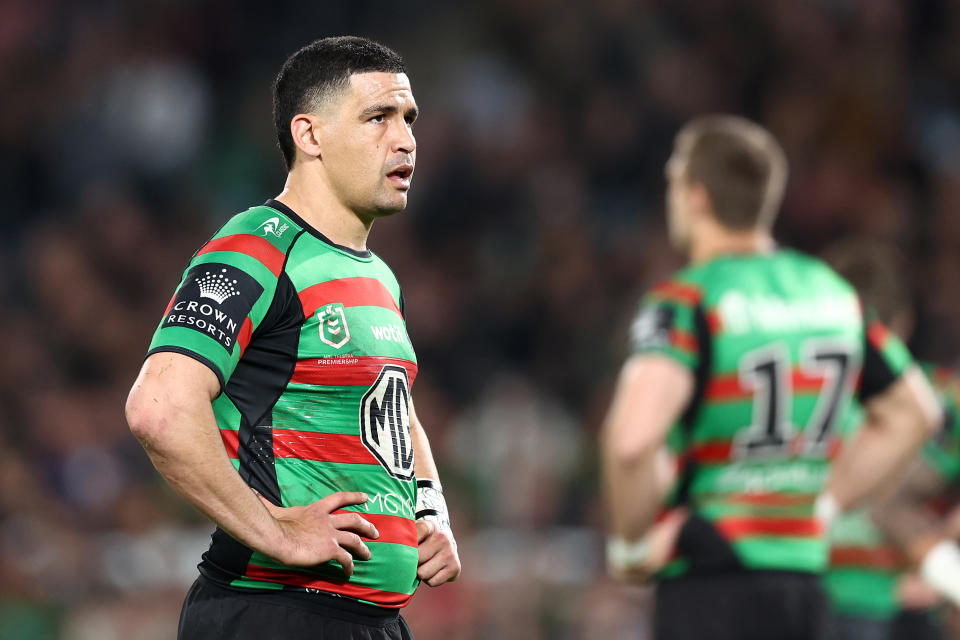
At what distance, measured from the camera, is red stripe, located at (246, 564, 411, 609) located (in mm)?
3281

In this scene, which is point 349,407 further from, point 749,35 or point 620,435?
point 749,35

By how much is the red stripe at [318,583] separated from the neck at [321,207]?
2.65ft

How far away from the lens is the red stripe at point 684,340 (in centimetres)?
485

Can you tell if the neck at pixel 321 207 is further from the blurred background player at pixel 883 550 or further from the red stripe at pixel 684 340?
the blurred background player at pixel 883 550

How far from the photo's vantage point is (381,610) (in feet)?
11.2

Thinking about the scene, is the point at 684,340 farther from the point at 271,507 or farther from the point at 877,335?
the point at 271,507

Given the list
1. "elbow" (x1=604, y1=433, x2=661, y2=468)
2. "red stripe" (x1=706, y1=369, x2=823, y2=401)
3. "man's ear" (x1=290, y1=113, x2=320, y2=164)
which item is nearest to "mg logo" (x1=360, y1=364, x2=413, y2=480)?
"man's ear" (x1=290, y1=113, x2=320, y2=164)

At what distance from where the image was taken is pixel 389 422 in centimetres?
345

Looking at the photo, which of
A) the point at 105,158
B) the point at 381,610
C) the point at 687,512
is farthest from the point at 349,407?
the point at 105,158

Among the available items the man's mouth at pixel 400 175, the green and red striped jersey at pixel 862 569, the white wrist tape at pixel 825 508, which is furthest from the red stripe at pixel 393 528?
the green and red striped jersey at pixel 862 569

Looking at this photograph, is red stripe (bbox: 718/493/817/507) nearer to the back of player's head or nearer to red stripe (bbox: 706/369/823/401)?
red stripe (bbox: 706/369/823/401)

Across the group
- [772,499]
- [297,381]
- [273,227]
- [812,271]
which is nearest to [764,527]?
[772,499]

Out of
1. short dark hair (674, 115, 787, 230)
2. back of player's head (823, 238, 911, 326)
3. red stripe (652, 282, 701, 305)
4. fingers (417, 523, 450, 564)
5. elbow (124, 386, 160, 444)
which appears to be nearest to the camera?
elbow (124, 386, 160, 444)

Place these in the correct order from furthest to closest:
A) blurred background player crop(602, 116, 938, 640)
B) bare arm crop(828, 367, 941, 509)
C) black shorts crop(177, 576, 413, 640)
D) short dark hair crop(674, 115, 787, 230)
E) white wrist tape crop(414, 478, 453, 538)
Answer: bare arm crop(828, 367, 941, 509)
short dark hair crop(674, 115, 787, 230)
blurred background player crop(602, 116, 938, 640)
white wrist tape crop(414, 478, 453, 538)
black shorts crop(177, 576, 413, 640)
